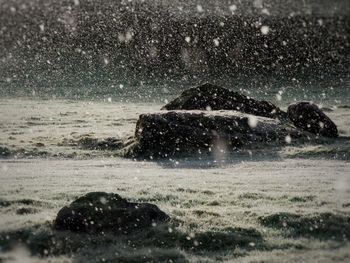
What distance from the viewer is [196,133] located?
2492 cm

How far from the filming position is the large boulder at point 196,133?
24234mm

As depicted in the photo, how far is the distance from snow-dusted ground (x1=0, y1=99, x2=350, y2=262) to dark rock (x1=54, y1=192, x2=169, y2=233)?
676 mm

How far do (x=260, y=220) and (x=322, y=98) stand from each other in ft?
141

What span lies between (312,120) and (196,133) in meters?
7.57

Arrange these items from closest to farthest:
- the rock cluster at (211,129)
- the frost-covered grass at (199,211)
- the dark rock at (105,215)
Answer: the frost-covered grass at (199,211), the dark rock at (105,215), the rock cluster at (211,129)

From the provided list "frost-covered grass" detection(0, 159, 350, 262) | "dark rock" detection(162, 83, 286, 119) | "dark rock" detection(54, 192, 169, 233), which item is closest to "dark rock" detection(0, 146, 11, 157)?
→ "frost-covered grass" detection(0, 159, 350, 262)

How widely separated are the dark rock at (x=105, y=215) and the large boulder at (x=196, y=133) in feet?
35.3

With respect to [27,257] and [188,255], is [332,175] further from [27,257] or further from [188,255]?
[27,257]

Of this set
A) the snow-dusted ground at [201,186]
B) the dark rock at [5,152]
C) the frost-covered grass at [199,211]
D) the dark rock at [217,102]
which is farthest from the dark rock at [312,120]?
the dark rock at [5,152]

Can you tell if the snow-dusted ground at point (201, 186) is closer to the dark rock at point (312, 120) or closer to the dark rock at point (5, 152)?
the dark rock at point (5, 152)

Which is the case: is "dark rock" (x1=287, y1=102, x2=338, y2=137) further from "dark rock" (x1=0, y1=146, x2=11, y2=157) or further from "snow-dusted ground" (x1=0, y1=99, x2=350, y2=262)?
"dark rock" (x1=0, y1=146, x2=11, y2=157)

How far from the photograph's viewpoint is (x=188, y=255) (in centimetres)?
1125

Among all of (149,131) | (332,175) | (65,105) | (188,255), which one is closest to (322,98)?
(65,105)

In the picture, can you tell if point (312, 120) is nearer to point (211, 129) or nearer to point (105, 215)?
point (211, 129)
